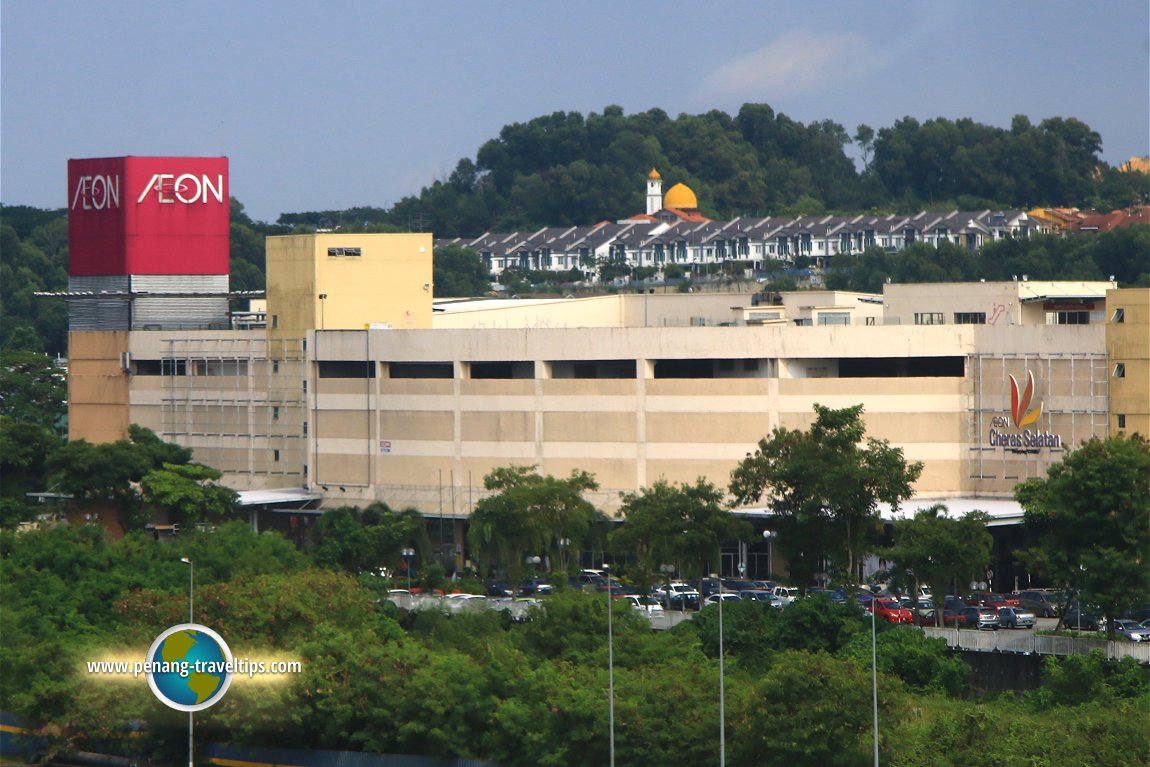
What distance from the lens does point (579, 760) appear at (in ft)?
127

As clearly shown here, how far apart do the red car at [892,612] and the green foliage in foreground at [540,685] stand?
4.62m

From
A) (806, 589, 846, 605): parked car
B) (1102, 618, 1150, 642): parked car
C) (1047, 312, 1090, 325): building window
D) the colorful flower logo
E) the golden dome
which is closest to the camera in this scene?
(1102, 618, 1150, 642): parked car

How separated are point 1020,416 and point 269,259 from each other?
27785mm

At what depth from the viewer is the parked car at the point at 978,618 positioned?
5234cm

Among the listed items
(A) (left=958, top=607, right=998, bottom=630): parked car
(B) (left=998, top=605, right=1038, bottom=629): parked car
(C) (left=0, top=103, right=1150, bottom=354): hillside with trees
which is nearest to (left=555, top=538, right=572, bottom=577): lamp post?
(A) (left=958, top=607, right=998, bottom=630): parked car

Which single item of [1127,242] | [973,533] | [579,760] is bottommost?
[579,760]

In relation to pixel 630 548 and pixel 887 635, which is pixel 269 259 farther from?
pixel 887 635

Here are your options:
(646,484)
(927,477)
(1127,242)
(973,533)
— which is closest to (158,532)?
(646,484)

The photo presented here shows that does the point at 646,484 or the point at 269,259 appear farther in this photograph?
the point at 269,259

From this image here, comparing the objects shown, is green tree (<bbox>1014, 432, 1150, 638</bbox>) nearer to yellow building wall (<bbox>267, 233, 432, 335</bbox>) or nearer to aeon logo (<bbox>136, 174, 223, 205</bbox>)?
yellow building wall (<bbox>267, 233, 432, 335</bbox>)

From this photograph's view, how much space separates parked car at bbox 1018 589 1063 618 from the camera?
180 ft

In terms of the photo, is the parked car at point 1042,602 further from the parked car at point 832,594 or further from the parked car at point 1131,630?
the parked car at point 832,594

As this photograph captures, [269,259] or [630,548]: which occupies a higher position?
[269,259]

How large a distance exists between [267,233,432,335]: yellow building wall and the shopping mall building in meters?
0.08
